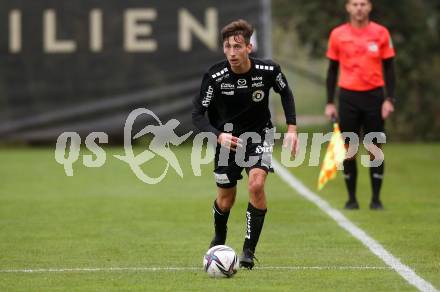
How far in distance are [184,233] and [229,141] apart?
2.78 m

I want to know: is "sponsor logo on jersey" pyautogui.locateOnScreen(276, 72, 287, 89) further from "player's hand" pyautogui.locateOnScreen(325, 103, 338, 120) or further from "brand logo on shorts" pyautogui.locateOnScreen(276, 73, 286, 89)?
"player's hand" pyautogui.locateOnScreen(325, 103, 338, 120)

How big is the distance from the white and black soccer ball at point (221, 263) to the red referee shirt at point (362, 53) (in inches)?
200

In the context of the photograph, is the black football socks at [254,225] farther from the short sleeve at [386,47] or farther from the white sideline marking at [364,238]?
the short sleeve at [386,47]

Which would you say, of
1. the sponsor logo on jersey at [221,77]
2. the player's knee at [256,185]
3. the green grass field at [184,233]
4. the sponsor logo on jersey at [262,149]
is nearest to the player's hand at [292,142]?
the sponsor logo on jersey at [262,149]

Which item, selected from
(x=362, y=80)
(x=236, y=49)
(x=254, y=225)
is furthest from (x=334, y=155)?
(x=236, y=49)

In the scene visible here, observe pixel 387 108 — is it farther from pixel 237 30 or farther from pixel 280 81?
pixel 237 30

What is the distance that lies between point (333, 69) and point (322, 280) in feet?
18.1

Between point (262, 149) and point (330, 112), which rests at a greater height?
point (262, 149)

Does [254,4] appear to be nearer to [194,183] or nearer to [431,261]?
[194,183]

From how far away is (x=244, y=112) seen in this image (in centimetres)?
874

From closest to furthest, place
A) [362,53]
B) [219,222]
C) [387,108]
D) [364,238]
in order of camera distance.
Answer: [219,222] → [364,238] → [387,108] → [362,53]

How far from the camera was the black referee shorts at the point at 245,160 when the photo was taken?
8.65m

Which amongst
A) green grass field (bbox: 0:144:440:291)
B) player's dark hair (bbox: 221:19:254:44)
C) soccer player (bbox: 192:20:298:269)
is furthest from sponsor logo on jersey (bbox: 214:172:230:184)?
player's dark hair (bbox: 221:19:254:44)

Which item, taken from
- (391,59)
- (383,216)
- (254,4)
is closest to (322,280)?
(383,216)
